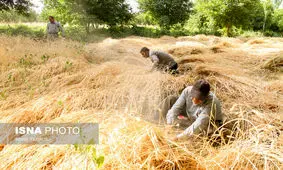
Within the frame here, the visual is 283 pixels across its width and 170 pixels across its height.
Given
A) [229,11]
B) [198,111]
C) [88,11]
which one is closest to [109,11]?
[88,11]

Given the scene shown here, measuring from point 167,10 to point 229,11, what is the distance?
11.5ft

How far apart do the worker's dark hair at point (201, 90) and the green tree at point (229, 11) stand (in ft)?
33.8

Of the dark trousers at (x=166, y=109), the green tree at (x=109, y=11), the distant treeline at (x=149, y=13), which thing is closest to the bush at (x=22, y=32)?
the distant treeline at (x=149, y=13)

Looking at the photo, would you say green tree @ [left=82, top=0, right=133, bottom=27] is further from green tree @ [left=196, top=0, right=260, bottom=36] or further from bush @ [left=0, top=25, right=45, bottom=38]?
green tree @ [left=196, top=0, right=260, bottom=36]

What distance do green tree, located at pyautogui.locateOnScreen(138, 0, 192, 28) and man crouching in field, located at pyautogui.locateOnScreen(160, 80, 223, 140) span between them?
35.3 ft

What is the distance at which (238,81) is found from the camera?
2.87 meters

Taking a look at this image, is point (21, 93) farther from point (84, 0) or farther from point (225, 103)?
point (84, 0)

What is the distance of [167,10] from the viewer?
12.4 meters

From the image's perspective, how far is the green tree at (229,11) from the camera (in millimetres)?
10609

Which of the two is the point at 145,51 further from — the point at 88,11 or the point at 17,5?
the point at 17,5

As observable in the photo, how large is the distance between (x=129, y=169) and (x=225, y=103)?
1775mm

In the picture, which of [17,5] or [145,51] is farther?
[17,5]

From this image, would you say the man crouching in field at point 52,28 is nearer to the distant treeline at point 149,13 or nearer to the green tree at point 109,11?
the distant treeline at point 149,13

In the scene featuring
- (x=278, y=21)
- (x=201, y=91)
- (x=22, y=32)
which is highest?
(x=278, y=21)
